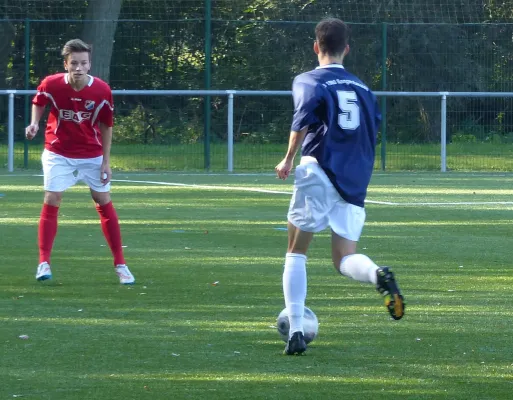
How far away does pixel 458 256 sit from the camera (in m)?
10.0

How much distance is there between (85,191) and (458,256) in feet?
26.7

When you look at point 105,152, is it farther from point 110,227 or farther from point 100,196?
point 110,227

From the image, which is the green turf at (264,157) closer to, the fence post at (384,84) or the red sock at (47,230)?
the fence post at (384,84)

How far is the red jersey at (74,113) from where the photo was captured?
845cm

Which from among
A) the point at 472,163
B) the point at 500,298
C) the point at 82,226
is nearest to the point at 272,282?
the point at 500,298

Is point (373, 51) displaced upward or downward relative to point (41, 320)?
upward

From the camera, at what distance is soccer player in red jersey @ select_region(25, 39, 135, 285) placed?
8445 millimetres

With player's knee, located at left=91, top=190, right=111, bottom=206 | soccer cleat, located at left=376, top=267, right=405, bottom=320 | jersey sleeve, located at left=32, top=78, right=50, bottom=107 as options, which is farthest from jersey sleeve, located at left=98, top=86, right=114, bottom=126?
soccer cleat, located at left=376, top=267, right=405, bottom=320

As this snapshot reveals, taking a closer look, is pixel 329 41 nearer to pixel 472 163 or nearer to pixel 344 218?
pixel 344 218

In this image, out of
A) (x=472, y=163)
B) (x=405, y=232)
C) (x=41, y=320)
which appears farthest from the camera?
(x=472, y=163)

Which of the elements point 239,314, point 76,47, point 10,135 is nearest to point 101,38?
point 10,135

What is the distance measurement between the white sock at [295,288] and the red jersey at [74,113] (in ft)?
8.92

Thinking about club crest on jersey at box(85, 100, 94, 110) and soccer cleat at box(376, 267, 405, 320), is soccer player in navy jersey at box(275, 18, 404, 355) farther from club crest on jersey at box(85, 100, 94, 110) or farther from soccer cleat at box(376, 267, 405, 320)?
club crest on jersey at box(85, 100, 94, 110)

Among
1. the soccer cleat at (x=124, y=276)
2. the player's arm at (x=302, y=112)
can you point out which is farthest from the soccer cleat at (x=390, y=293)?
the soccer cleat at (x=124, y=276)
